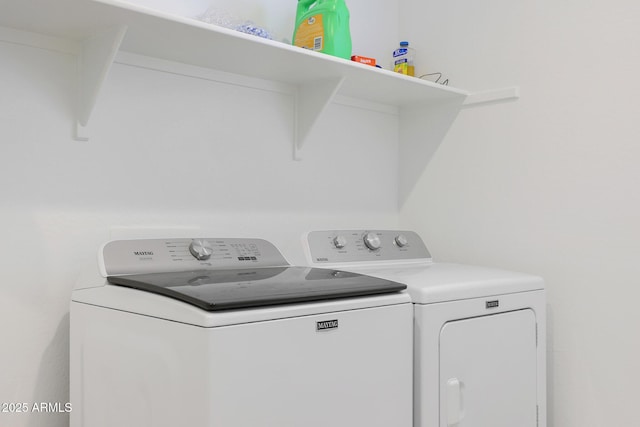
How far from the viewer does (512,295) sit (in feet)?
6.84

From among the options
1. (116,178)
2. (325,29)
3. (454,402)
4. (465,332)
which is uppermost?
(325,29)

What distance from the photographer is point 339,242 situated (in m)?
2.23

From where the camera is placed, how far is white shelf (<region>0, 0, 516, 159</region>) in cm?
163

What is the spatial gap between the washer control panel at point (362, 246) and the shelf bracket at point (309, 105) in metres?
0.44

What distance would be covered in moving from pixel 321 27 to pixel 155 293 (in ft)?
4.08

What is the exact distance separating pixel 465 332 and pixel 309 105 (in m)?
1.09

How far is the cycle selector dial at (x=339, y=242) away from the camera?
7.30 feet

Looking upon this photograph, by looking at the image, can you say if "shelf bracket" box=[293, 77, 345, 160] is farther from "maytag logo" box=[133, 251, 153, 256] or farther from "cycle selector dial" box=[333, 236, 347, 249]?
"maytag logo" box=[133, 251, 153, 256]

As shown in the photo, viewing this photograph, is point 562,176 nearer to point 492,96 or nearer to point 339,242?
point 492,96

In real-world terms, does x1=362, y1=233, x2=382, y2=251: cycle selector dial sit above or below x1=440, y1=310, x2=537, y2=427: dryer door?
above

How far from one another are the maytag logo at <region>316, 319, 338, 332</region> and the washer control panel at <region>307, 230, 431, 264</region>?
2.03 feet

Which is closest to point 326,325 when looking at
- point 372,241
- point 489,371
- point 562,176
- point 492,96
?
point 489,371

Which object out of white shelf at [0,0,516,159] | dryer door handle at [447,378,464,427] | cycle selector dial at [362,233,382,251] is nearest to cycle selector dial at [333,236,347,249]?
cycle selector dial at [362,233,382,251]

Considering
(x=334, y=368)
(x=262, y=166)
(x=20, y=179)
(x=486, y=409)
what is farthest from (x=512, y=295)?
(x=20, y=179)
